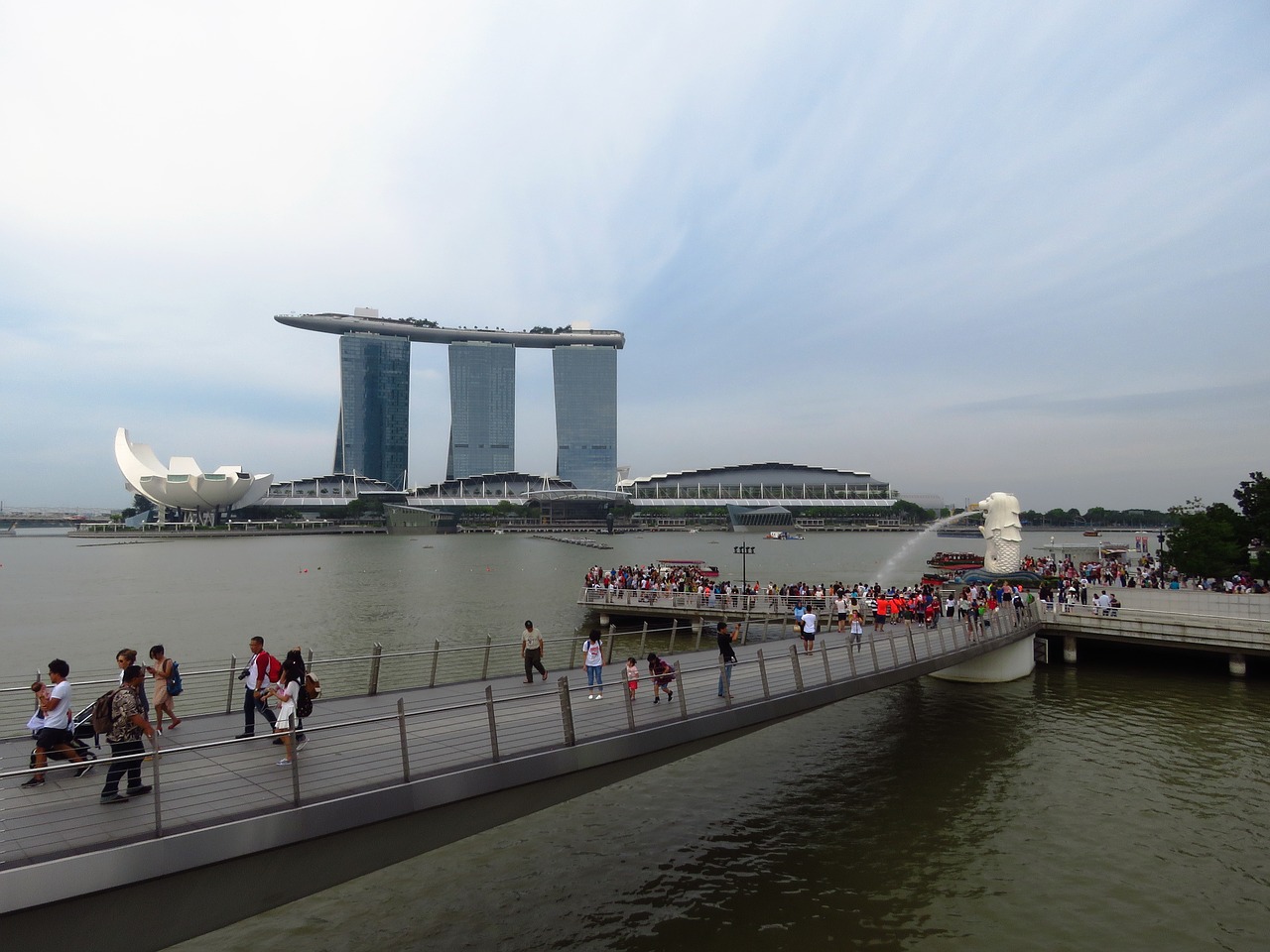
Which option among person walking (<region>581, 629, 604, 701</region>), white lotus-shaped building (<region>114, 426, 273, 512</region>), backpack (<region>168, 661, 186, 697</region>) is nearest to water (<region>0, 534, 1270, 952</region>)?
person walking (<region>581, 629, 604, 701</region>)

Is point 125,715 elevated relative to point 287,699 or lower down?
elevated

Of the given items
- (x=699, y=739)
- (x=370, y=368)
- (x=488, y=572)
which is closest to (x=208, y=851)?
(x=699, y=739)

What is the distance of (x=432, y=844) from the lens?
6.36 m

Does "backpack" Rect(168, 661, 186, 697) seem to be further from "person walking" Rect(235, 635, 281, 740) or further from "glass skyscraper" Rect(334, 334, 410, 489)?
"glass skyscraper" Rect(334, 334, 410, 489)

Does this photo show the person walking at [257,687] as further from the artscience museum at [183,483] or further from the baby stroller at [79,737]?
the artscience museum at [183,483]

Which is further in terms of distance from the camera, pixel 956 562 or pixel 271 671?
pixel 956 562

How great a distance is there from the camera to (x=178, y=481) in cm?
12725

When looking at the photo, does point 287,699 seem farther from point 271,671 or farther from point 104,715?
point 104,715

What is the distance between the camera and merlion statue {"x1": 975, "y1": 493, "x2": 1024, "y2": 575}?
27.6 meters

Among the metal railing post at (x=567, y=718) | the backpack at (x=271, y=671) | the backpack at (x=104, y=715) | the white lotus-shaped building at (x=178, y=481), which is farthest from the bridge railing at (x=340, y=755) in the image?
the white lotus-shaped building at (x=178, y=481)

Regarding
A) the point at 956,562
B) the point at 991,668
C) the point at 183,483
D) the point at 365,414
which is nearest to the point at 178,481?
the point at 183,483

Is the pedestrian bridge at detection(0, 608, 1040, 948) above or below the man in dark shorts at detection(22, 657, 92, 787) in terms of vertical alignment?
below

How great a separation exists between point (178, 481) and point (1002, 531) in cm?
13361

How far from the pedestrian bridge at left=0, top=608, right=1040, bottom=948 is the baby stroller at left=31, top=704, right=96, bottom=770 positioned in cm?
17
